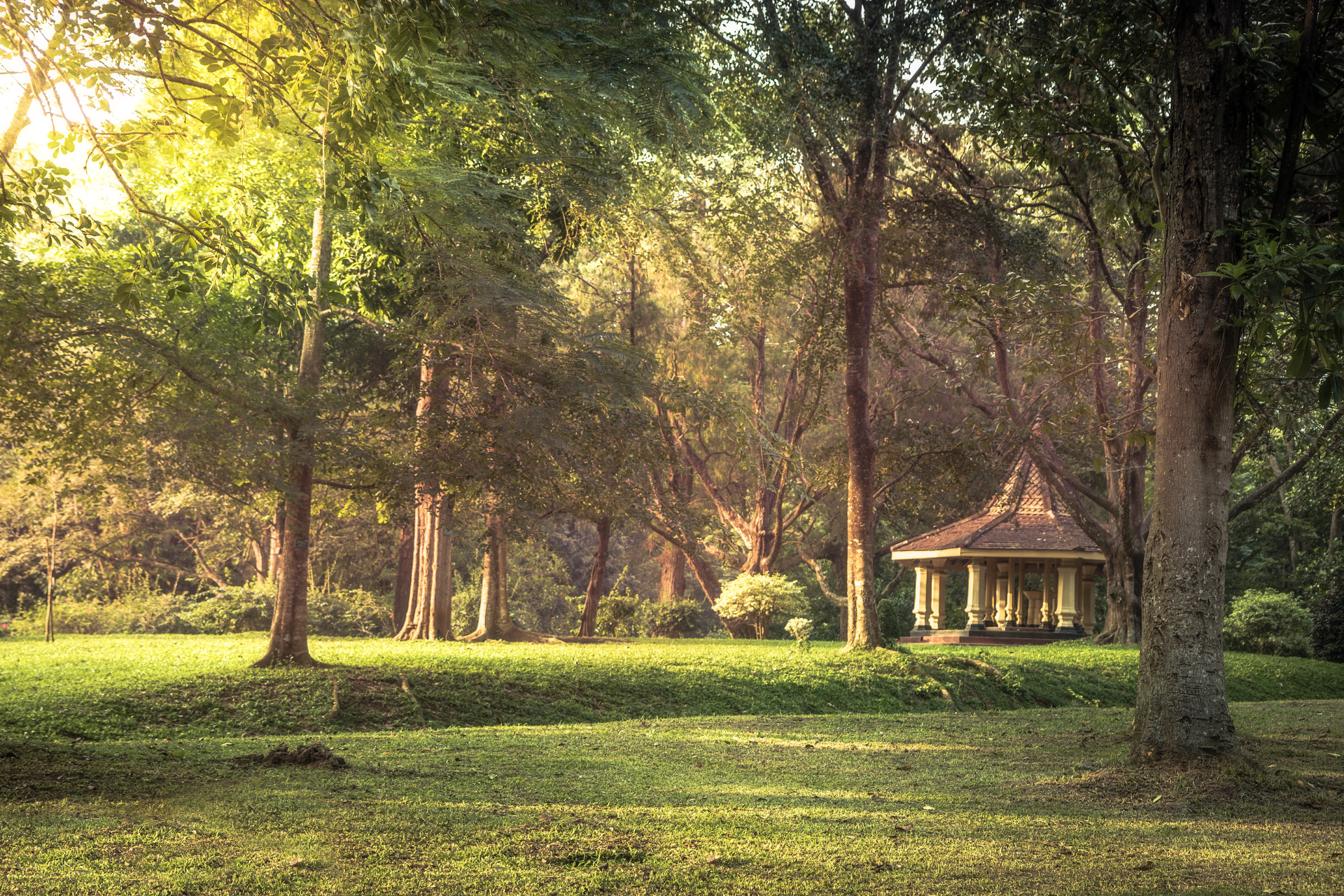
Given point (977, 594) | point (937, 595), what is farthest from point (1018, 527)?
point (937, 595)

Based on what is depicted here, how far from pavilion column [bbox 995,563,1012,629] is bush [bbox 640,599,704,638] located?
8.57 metres

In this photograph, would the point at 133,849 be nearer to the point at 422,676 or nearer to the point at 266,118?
the point at 266,118

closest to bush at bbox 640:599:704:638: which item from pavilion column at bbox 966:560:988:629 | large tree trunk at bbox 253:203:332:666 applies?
pavilion column at bbox 966:560:988:629

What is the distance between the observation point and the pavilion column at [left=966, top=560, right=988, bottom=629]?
26875mm

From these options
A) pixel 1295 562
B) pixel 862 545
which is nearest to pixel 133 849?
pixel 862 545

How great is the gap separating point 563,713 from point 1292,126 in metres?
9.79

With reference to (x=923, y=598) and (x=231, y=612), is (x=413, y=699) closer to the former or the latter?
(x=231, y=612)

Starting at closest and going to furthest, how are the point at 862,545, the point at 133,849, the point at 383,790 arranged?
the point at 133,849, the point at 383,790, the point at 862,545

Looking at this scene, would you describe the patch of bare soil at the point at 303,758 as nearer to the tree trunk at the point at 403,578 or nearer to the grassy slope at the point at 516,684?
the grassy slope at the point at 516,684

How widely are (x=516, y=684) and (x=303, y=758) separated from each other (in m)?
6.13

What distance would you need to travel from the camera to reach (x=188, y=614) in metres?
28.7

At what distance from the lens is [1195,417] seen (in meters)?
8.12

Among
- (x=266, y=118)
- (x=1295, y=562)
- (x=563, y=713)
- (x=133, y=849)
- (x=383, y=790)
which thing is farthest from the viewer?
(x=1295, y=562)

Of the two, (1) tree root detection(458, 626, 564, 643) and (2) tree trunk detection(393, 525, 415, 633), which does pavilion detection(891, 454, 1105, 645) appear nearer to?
(1) tree root detection(458, 626, 564, 643)
